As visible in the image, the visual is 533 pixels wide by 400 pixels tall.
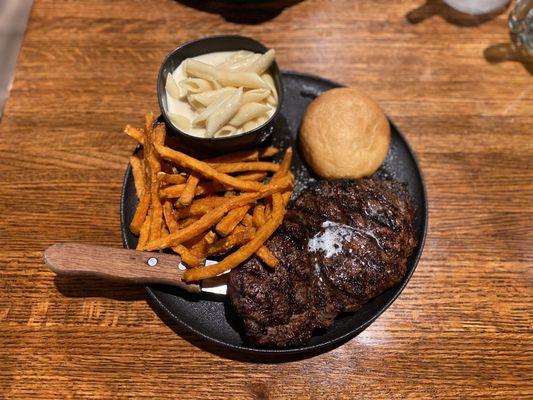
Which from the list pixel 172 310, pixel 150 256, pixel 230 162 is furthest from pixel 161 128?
pixel 172 310

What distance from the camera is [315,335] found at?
2.35m

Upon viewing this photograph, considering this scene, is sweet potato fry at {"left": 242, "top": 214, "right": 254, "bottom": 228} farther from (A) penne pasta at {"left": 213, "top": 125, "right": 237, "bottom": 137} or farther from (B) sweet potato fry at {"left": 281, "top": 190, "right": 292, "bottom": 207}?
(A) penne pasta at {"left": 213, "top": 125, "right": 237, "bottom": 137}

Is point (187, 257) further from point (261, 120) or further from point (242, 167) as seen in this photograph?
point (261, 120)

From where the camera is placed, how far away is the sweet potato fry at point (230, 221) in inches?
90.1

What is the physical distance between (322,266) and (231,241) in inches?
19.1

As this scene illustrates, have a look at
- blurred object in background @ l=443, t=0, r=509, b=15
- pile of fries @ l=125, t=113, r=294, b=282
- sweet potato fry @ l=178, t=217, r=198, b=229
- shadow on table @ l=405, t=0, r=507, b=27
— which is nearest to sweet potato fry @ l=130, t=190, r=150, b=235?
pile of fries @ l=125, t=113, r=294, b=282

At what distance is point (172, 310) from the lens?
2350 millimetres

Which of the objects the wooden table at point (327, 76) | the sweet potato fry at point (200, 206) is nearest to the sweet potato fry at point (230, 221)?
the sweet potato fry at point (200, 206)

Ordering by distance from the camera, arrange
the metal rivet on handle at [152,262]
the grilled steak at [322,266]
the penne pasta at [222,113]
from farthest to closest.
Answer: the penne pasta at [222,113], the metal rivet on handle at [152,262], the grilled steak at [322,266]

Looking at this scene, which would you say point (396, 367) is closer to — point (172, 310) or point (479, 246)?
point (479, 246)

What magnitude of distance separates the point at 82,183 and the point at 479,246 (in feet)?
8.66

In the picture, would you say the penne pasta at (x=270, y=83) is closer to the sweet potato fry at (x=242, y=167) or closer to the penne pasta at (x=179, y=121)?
the sweet potato fry at (x=242, y=167)

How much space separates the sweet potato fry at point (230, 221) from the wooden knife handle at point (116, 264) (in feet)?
0.95

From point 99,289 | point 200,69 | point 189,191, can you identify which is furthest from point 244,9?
point 99,289
